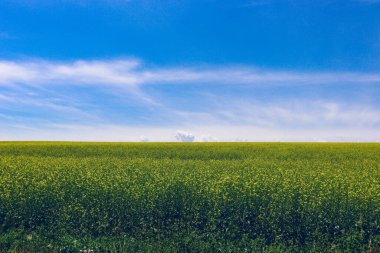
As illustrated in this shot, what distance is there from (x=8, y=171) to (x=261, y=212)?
13037 millimetres

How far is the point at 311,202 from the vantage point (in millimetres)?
10961

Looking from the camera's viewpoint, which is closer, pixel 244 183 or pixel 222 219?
pixel 222 219

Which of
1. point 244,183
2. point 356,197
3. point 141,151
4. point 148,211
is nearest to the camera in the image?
point 356,197

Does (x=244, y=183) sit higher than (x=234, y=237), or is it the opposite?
(x=244, y=183)

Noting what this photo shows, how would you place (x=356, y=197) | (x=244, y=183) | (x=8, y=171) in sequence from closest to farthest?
(x=356, y=197), (x=244, y=183), (x=8, y=171)

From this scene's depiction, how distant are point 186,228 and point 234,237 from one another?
1.66 m

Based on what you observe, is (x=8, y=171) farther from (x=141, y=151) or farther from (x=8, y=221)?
(x=141, y=151)

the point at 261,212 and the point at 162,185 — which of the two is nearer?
the point at 261,212

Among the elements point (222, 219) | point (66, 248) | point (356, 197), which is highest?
point (356, 197)

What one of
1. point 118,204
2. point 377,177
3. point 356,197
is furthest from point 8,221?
point 377,177

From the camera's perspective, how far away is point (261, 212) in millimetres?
10758

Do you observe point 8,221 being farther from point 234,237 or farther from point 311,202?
point 311,202

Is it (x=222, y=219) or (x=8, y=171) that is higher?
(x=8, y=171)

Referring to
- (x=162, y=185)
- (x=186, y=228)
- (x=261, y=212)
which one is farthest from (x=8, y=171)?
(x=261, y=212)
